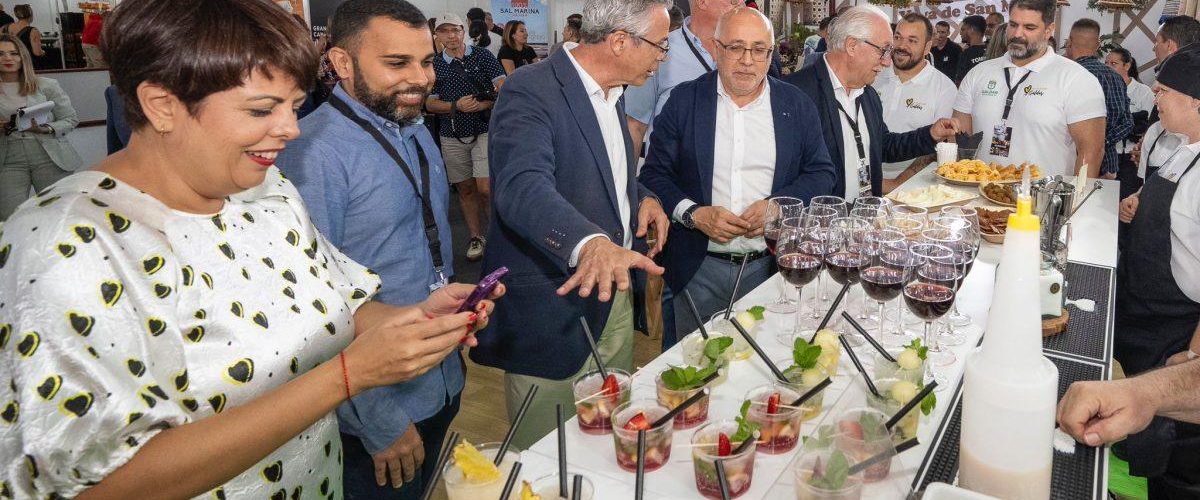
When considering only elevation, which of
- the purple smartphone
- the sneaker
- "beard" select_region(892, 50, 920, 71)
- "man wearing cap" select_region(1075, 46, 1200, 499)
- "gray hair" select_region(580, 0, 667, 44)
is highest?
"gray hair" select_region(580, 0, 667, 44)

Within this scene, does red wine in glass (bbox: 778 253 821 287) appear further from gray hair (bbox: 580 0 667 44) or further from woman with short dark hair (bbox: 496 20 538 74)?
woman with short dark hair (bbox: 496 20 538 74)

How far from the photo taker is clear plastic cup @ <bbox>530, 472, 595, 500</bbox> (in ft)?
3.78

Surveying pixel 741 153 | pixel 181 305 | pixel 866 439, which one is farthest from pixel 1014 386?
pixel 741 153

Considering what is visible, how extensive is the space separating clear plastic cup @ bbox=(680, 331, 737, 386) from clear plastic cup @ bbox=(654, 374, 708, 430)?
93 millimetres

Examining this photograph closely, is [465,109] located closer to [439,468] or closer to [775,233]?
[775,233]

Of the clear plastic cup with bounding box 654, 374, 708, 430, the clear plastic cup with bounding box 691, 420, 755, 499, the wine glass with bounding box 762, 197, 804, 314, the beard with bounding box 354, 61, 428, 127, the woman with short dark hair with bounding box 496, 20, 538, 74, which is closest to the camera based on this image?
the clear plastic cup with bounding box 691, 420, 755, 499

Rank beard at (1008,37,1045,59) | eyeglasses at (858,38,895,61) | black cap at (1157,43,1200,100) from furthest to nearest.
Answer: beard at (1008,37,1045,59), eyeglasses at (858,38,895,61), black cap at (1157,43,1200,100)

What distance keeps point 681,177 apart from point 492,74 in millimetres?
3501

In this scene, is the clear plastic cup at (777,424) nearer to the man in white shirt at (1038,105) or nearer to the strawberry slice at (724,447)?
the strawberry slice at (724,447)

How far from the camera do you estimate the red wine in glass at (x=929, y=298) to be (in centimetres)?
163

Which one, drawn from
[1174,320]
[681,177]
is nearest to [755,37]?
[681,177]

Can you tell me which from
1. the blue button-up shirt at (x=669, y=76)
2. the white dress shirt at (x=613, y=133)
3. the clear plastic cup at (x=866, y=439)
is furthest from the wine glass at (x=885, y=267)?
the blue button-up shirt at (x=669, y=76)

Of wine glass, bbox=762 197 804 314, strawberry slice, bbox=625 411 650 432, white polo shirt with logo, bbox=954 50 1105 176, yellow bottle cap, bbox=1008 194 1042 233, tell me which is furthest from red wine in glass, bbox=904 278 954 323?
white polo shirt with logo, bbox=954 50 1105 176

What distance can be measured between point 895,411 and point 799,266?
57 centimetres
